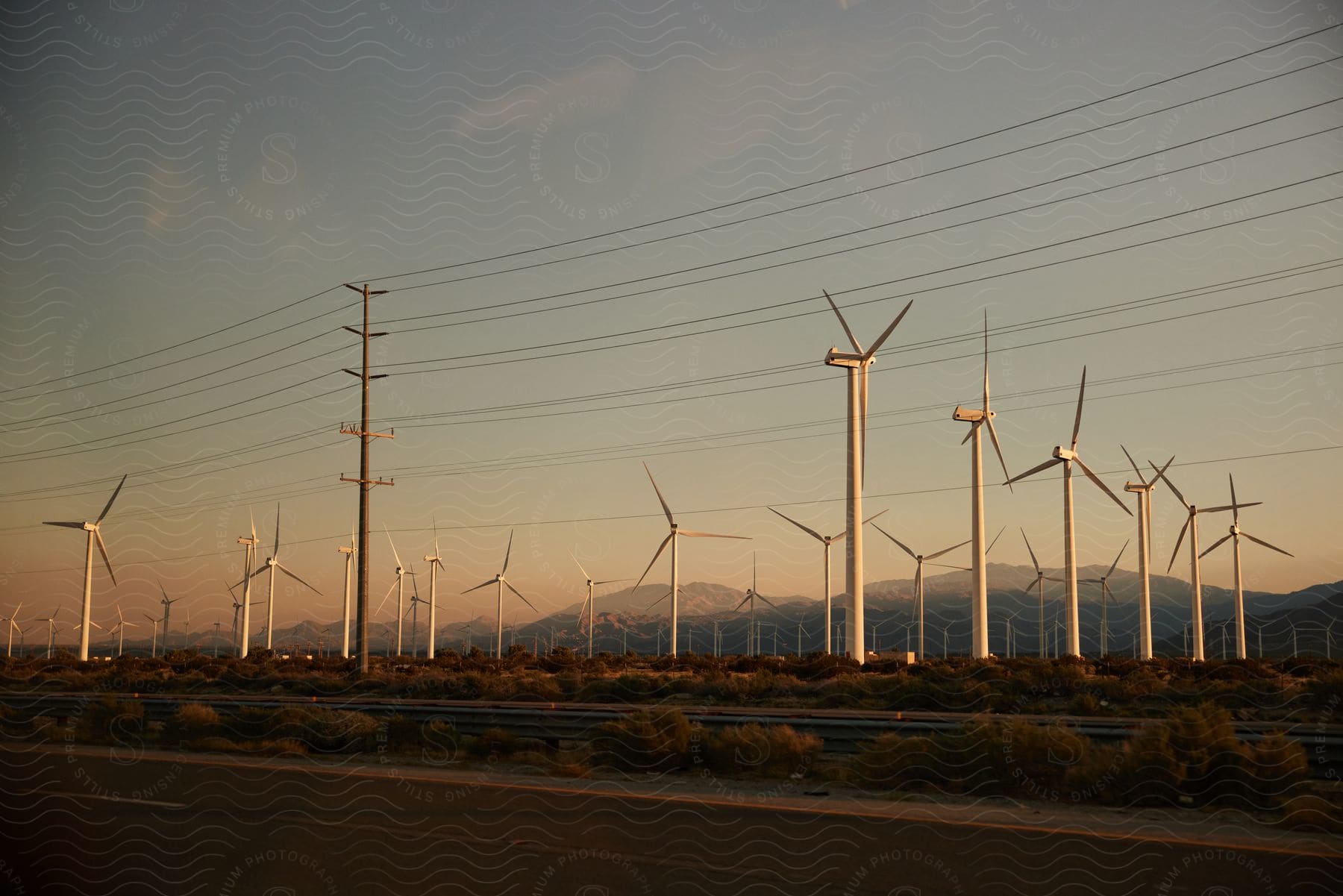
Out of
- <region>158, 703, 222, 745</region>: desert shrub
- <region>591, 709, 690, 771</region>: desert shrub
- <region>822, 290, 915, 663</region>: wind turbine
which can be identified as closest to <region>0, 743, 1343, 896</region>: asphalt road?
<region>591, 709, 690, 771</region>: desert shrub

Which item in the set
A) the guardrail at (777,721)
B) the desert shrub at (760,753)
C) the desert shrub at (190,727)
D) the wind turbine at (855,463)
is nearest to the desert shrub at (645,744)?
the desert shrub at (760,753)

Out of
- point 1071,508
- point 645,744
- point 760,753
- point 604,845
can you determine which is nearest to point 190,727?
point 645,744

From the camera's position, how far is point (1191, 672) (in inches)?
1863

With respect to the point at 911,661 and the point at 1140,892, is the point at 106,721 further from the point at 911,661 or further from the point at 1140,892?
the point at 911,661

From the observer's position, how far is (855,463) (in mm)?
50938

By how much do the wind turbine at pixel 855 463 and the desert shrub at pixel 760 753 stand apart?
28.9 meters

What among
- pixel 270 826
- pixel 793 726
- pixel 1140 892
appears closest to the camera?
pixel 1140 892

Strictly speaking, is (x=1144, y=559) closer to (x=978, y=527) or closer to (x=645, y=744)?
(x=978, y=527)

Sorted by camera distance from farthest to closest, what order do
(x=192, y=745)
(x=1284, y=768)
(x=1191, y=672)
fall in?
(x=1191, y=672), (x=192, y=745), (x=1284, y=768)

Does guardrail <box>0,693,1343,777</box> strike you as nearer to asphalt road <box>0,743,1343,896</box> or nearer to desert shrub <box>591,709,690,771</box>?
desert shrub <box>591,709,690,771</box>

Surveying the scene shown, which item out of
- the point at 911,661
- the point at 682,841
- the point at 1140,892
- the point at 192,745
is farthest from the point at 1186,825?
the point at 911,661

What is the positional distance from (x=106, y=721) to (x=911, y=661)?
4381 centimetres

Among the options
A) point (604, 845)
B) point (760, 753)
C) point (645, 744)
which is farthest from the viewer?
point (645, 744)

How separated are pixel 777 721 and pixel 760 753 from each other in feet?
11.6
